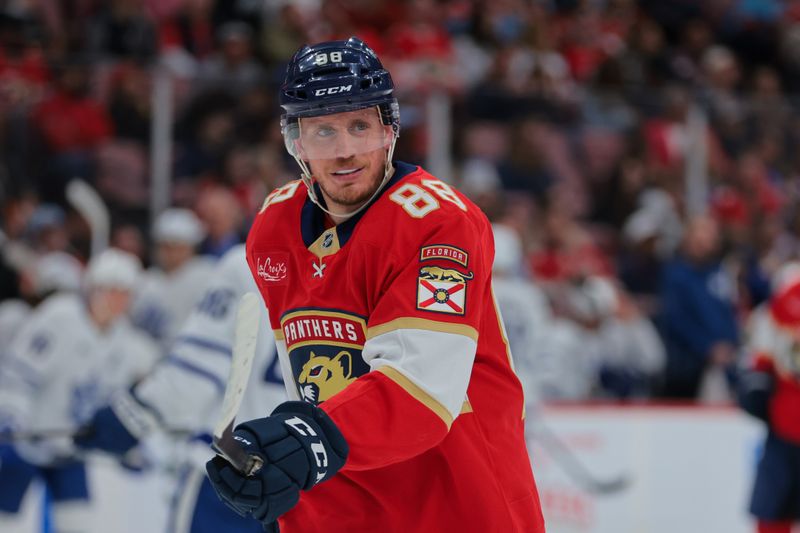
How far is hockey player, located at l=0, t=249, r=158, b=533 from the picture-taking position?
5086 millimetres

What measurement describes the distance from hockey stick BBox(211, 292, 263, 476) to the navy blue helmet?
352 millimetres

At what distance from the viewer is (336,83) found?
2.09 metres

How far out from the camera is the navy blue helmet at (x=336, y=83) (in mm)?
2088

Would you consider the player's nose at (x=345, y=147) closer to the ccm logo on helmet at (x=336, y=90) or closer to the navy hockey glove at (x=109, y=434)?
the ccm logo on helmet at (x=336, y=90)

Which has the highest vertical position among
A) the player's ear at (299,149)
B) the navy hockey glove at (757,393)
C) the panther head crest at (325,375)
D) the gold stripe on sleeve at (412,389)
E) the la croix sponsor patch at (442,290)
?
the player's ear at (299,149)

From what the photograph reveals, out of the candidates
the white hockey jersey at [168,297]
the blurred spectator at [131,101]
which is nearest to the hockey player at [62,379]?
the white hockey jersey at [168,297]

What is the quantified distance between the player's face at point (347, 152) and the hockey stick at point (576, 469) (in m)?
4.69

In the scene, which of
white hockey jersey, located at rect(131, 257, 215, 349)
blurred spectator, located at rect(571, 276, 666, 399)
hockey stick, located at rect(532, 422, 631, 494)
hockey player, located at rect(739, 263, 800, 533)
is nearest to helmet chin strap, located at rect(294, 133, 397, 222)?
hockey player, located at rect(739, 263, 800, 533)

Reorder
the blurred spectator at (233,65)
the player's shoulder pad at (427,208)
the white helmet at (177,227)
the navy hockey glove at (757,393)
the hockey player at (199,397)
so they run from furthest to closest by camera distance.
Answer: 1. the blurred spectator at (233,65)
2. the white helmet at (177,227)
3. the navy hockey glove at (757,393)
4. the hockey player at (199,397)
5. the player's shoulder pad at (427,208)

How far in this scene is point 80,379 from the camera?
5422mm

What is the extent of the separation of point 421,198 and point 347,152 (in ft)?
0.49

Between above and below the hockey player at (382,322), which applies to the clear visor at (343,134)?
above

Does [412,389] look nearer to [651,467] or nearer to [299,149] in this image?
[299,149]

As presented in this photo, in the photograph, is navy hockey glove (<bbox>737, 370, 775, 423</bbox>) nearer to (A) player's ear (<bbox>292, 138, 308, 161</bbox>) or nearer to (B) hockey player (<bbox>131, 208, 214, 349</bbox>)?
(B) hockey player (<bbox>131, 208, 214, 349</bbox>)
